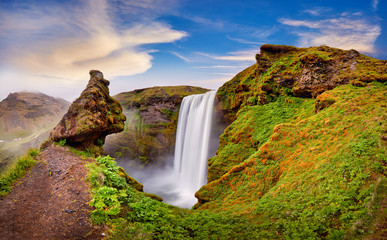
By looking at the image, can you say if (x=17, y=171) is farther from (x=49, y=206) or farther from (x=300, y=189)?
(x=300, y=189)

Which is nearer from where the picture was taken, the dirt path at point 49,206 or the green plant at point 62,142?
the dirt path at point 49,206

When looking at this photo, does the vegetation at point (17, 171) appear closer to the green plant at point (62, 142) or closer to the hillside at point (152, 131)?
the green plant at point (62, 142)

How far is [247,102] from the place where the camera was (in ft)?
55.3

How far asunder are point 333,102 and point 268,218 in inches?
282

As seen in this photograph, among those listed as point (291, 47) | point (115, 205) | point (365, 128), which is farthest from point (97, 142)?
point (291, 47)

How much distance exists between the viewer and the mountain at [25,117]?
5449cm

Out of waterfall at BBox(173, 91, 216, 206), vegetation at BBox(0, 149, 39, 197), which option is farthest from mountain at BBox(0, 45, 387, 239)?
waterfall at BBox(173, 91, 216, 206)

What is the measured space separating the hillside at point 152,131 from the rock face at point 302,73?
2027cm

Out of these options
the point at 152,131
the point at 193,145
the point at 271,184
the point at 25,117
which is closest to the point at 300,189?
the point at 271,184

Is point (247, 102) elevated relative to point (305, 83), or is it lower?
lower

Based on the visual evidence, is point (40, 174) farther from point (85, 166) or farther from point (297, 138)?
point (297, 138)

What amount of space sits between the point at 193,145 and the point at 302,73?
57.3 feet

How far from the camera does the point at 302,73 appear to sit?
1364 centimetres

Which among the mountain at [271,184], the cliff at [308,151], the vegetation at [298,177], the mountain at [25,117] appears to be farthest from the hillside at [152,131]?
the vegetation at [298,177]
